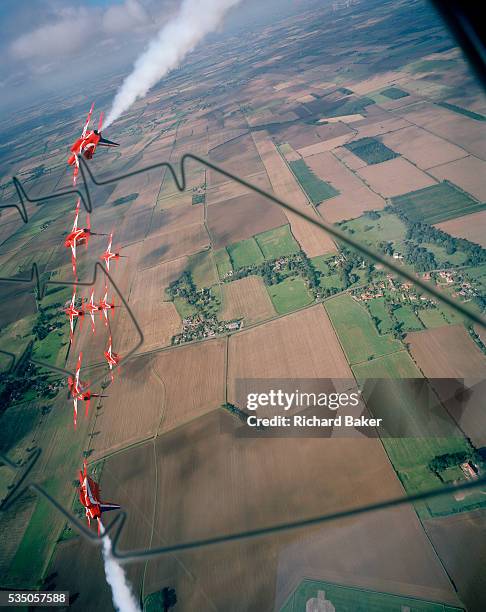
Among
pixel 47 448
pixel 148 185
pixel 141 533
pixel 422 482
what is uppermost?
pixel 148 185

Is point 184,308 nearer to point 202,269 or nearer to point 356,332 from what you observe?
point 202,269

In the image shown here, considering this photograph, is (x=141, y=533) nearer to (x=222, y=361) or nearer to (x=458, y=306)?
(x=222, y=361)

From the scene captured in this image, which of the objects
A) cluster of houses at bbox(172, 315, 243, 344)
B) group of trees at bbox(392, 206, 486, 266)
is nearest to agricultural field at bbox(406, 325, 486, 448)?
group of trees at bbox(392, 206, 486, 266)

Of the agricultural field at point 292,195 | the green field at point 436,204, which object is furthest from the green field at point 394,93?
the green field at point 436,204

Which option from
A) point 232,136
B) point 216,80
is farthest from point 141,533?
point 216,80

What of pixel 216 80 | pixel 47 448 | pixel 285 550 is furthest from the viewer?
pixel 216 80

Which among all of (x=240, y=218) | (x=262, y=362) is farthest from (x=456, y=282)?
(x=240, y=218)

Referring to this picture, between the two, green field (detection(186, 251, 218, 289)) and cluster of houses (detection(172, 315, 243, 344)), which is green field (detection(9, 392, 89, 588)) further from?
green field (detection(186, 251, 218, 289))
